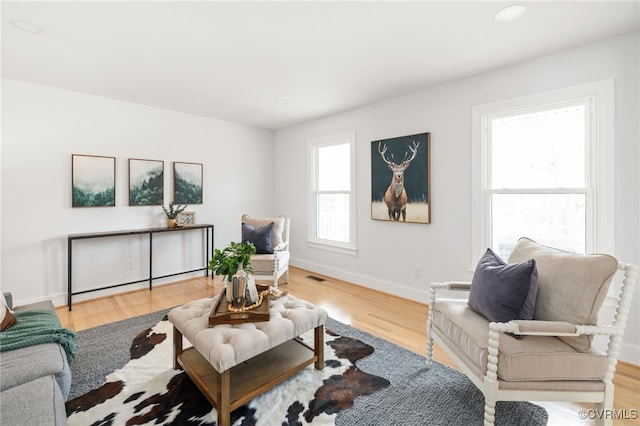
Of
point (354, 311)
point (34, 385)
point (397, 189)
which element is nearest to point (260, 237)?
point (354, 311)

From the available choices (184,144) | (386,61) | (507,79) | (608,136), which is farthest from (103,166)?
(608,136)

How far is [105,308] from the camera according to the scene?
3.30m

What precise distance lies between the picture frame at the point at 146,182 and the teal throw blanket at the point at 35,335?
2.30 m

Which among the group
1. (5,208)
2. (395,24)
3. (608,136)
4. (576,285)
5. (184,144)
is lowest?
(576,285)

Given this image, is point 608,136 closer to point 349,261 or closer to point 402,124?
point 402,124

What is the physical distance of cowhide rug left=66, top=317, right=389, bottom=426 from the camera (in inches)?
64.0

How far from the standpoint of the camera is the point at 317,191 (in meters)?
4.85

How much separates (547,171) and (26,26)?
4.34m

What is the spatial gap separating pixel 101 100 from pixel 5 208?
158cm

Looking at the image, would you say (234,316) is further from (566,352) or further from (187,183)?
(187,183)

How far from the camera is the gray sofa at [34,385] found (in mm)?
1093

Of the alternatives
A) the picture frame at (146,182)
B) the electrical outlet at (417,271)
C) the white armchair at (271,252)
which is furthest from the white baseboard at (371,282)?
the picture frame at (146,182)
